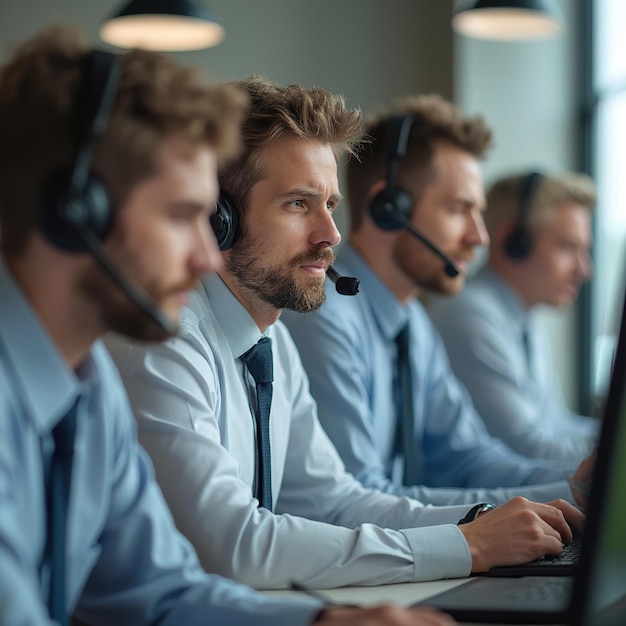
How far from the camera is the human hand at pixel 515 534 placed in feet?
4.50

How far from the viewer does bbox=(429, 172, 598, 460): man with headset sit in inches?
117

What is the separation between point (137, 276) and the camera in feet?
3.30

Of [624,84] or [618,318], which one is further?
[624,84]

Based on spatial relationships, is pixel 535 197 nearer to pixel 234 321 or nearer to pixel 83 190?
pixel 234 321

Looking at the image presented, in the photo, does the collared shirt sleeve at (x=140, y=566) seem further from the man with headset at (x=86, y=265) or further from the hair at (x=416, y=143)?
the hair at (x=416, y=143)

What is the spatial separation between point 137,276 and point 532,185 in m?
2.82

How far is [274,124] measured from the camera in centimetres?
173

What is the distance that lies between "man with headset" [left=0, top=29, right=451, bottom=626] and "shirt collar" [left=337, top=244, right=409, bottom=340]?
1358mm

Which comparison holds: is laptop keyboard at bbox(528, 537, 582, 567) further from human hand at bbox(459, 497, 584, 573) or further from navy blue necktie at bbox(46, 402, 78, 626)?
navy blue necktie at bbox(46, 402, 78, 626)

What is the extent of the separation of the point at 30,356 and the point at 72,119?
236 millimetres

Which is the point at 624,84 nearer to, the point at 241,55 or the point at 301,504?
the point at 241,55

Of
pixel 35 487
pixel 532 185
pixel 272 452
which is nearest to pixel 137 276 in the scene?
pixel 35 487

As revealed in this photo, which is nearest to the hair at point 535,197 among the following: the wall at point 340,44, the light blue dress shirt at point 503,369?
the light blue dress shirt at point 503,369

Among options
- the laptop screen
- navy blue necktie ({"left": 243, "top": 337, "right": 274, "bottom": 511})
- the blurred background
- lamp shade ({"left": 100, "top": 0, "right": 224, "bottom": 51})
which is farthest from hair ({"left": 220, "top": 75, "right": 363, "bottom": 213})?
the blurred background
